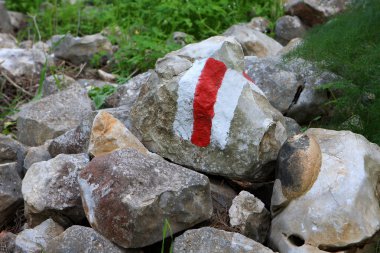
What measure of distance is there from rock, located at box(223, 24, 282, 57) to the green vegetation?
2.67ft

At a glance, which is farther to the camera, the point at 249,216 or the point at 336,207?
the point at 249,216

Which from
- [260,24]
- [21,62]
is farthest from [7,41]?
[260,24]

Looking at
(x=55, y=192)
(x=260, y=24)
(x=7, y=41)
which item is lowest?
(x=7, y=41)

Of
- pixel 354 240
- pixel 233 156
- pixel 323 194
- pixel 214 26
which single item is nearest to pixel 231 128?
pixel 233 156

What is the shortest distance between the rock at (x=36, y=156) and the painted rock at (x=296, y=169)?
1.37 m

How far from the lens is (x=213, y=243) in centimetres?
297

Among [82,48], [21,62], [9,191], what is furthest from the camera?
[82,48]

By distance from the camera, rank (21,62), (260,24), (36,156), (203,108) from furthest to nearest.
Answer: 1. (260,24)
2. (21,62)
3. (36,156)
4. (203,108)

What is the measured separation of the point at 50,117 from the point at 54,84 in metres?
0.80

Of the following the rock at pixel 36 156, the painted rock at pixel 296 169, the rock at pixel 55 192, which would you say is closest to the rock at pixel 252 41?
the rock at pixel 36 156

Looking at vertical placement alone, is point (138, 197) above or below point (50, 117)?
above

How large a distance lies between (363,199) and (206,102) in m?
0.90

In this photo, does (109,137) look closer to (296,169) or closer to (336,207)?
(296,169)

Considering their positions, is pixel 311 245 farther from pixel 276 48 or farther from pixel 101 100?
pixel 276 48
